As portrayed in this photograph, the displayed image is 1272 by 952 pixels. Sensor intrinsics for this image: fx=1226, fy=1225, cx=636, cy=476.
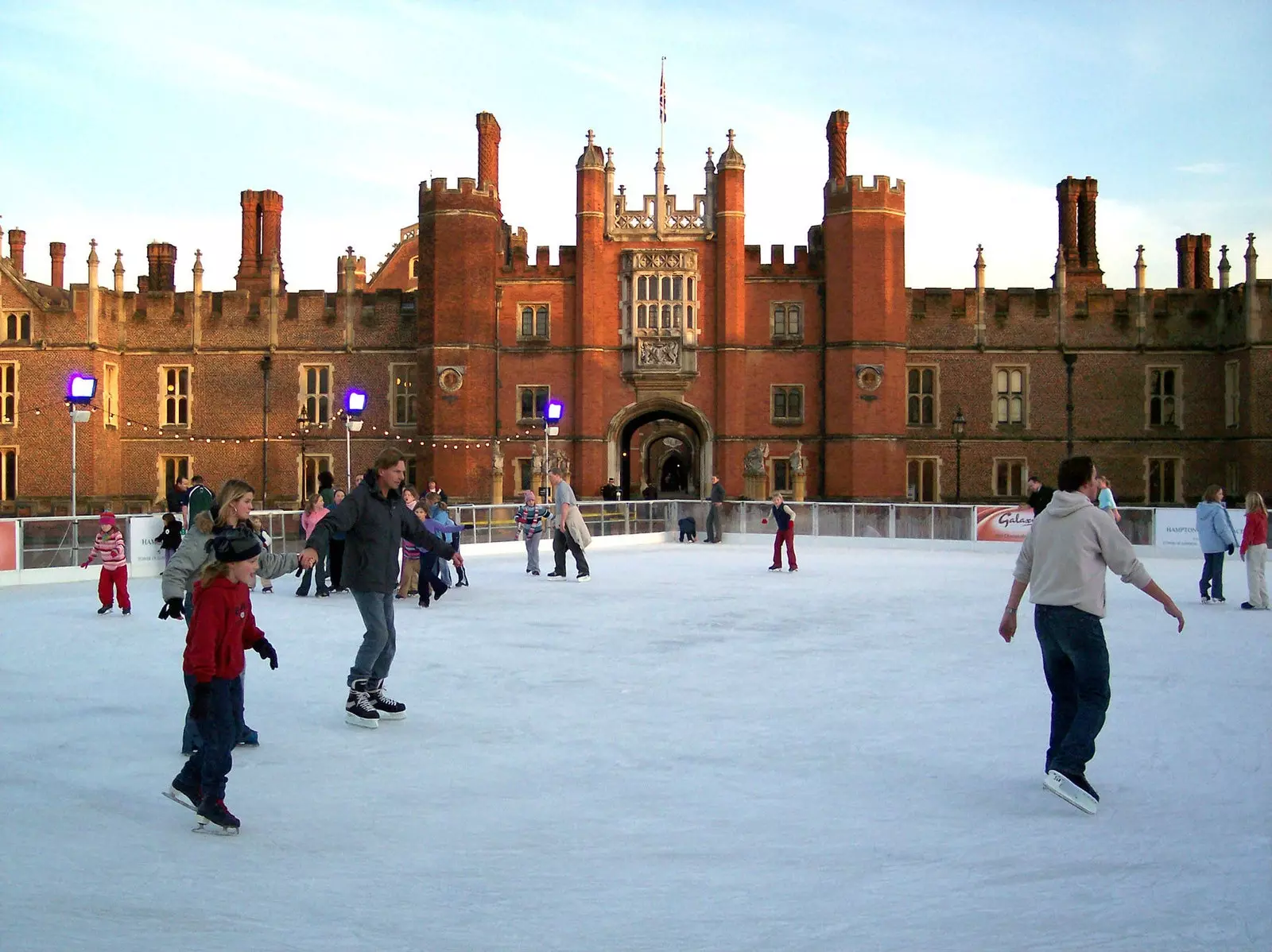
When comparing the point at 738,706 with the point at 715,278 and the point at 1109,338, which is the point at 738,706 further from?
the point at 1109,338

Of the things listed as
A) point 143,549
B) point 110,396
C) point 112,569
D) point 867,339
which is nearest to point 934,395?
point 867,339

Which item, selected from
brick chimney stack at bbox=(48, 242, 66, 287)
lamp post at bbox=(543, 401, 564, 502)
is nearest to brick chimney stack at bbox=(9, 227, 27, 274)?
brick chimney stack at bbox=(48, 242, 66, 287)

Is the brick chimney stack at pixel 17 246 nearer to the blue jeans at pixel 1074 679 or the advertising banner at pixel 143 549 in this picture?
the advertising banner at pixel 143 549

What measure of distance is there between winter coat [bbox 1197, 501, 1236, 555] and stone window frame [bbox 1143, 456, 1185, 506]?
956 inches

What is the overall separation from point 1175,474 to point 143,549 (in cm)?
3102

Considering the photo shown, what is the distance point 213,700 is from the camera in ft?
17.7

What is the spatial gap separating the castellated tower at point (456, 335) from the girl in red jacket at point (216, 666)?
29992 millimetres

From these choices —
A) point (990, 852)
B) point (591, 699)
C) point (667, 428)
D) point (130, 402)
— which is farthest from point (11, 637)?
point (667, 428)

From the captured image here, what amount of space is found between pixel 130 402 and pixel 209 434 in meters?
2.60

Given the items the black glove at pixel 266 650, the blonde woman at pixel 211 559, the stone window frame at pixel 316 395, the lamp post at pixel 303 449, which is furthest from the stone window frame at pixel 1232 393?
the black glove at pixel 266 650

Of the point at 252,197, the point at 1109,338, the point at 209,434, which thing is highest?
the point at 252,197

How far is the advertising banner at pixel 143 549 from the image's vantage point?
18.1 metres

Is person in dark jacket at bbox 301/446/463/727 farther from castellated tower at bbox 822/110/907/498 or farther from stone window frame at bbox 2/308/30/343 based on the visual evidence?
stone window frame at bbox 2/308/30/343

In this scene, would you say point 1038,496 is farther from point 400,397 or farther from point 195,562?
point 400,397
